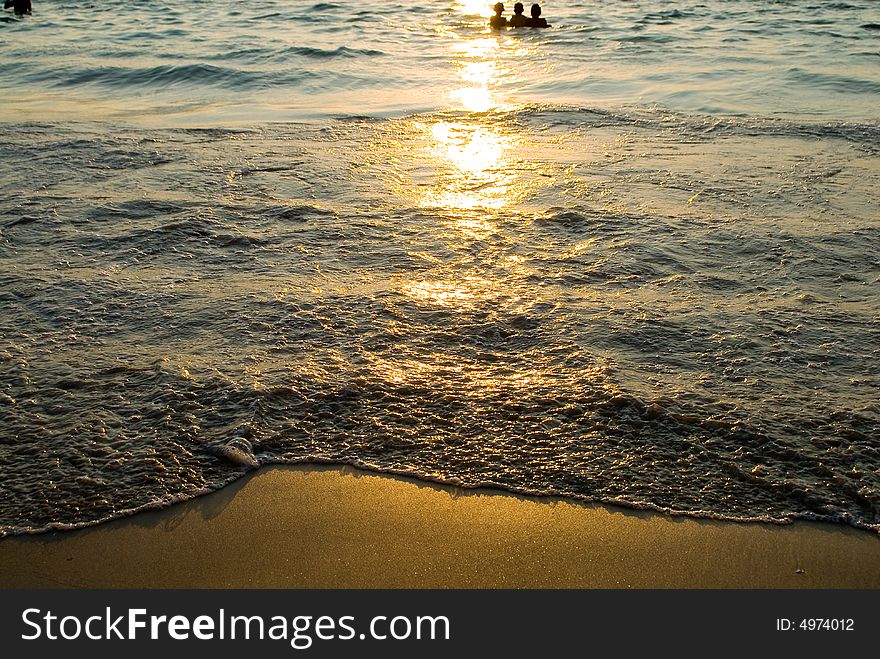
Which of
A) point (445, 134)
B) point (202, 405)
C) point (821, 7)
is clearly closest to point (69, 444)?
point (202, 405)

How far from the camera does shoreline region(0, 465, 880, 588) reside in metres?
2.41

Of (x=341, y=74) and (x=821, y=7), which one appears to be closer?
(x=341, y=74)

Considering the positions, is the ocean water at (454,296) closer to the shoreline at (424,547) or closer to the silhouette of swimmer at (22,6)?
the shoreline at (424,547)

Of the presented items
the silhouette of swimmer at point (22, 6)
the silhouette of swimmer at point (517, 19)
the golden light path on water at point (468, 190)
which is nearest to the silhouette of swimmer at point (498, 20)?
the silhouette of swimmer at point (517, 19)

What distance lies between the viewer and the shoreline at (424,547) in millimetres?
2412

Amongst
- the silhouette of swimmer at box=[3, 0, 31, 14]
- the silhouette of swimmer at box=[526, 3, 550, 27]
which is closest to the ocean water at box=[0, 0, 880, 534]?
the silhouette of swimmer at box=[526, 3, 550, 27]

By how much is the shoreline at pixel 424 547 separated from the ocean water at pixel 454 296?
3.6 inches

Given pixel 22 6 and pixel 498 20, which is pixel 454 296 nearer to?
pixel 498 20

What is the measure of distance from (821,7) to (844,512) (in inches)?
564

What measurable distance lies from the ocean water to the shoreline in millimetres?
92

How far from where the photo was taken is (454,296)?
403 centimetres

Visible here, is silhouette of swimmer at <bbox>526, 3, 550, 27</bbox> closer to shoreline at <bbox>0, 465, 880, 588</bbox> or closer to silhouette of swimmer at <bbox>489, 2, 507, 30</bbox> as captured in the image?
silhouette of swimmer at <bbox>489, 2, 507, 30</bbox>

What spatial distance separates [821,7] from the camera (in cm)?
1461

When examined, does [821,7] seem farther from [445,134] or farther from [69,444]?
[69,444]
